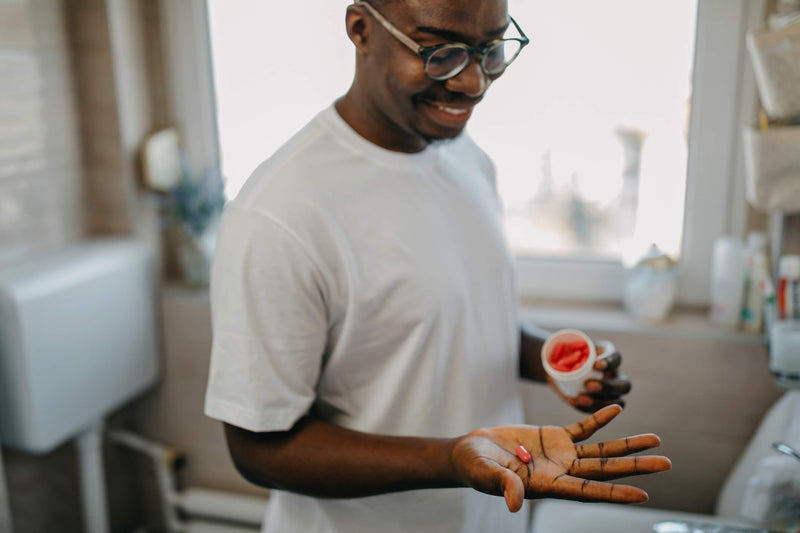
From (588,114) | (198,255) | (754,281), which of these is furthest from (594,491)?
(198,255)

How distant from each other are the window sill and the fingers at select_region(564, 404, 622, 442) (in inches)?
32.0

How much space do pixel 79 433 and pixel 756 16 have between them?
1.72 m

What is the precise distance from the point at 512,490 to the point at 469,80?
18.5 inches

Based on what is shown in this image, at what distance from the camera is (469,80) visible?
87 cm

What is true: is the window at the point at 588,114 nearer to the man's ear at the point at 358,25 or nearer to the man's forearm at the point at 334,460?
the man's ear at the point at 358,25

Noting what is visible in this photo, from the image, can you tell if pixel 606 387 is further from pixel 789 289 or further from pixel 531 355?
pixel 789 289

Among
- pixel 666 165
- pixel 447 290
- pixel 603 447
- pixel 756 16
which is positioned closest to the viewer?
pixel 603 447

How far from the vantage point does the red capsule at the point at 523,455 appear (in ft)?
2.52

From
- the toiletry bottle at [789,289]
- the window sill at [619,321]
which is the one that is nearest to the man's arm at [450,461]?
the toiletry bottle at [789,289]

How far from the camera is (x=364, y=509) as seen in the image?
100cm

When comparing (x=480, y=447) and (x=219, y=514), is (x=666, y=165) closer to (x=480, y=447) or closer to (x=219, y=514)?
(x=480, y=447)

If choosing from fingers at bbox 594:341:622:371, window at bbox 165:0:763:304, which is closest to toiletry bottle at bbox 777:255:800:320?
window at bbox 165:0:763:304

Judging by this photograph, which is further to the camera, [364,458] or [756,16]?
[756,16]

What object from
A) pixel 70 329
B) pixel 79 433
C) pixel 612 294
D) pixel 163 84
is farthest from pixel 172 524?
pixel 612 294
